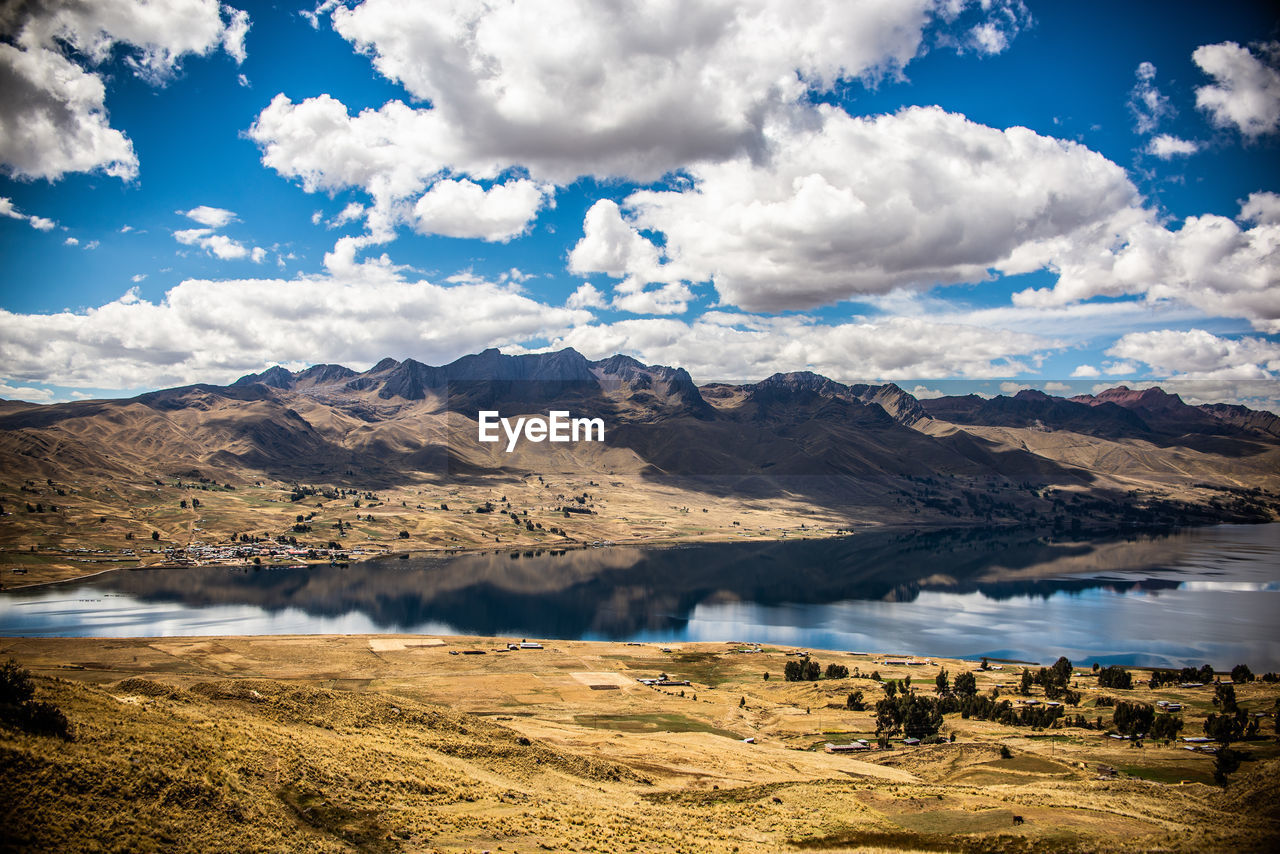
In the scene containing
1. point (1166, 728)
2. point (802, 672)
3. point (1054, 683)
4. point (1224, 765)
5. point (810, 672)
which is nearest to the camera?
point (1224, 765)

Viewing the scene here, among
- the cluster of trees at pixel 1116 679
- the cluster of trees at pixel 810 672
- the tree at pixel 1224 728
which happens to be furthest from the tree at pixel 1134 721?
the cluster of trees at pixel 810 672

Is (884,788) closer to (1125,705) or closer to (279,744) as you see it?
(279,744)

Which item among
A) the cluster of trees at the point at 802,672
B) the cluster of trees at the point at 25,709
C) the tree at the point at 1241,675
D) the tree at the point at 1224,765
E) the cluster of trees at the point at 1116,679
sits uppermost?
the cluster of trees at the point at 25,709

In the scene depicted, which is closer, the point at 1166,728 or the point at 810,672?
the point at 1166,728

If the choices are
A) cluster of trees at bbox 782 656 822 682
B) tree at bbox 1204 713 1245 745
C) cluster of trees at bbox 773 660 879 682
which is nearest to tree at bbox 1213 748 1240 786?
tree at bbox 1204 713 1245 745

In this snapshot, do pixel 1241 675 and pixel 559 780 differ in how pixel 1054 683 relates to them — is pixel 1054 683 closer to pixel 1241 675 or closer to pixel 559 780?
pixel 1241 675

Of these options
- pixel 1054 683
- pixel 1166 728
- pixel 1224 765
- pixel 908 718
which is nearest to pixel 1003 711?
pixel 908 718

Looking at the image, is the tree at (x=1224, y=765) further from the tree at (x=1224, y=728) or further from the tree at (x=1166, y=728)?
the tree at (x=1166, y=728)

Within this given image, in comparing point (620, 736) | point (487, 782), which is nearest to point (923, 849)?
point (487, 782)
